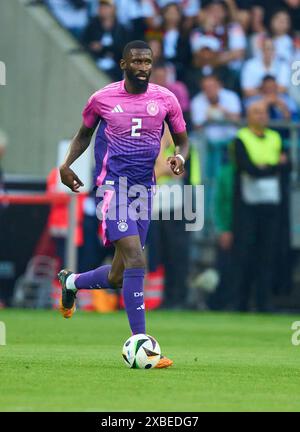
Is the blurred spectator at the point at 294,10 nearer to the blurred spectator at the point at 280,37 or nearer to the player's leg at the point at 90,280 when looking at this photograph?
the blurred spectator at the point at 280,37

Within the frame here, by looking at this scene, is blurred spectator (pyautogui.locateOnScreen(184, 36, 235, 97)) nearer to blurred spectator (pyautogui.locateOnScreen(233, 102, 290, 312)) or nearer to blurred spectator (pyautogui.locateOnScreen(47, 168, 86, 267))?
blurred spectator (pyautogui.locateOnScreen(233, 102, 290, 312))

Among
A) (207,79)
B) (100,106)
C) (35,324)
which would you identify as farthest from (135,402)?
(207,79)

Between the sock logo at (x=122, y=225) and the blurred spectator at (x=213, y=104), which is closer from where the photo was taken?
the sock logo at (x=122, y=225)

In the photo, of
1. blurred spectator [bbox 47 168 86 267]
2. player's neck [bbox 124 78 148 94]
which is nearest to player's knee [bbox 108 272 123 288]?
player's neck [bbox 124 78 148 94]

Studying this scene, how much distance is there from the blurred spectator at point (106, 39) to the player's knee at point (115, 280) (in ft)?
35.0

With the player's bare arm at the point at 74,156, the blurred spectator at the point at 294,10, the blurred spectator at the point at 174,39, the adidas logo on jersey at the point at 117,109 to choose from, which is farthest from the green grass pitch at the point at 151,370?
the blurred spectator at the point at 294,10

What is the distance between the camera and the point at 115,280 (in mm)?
10672

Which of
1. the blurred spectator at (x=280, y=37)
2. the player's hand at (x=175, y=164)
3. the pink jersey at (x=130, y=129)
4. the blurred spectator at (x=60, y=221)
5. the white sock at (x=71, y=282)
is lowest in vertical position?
the white sock at (x=71, y=282)

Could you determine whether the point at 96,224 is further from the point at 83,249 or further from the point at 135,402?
the point at 135,402

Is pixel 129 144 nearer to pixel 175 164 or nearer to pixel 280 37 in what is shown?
pixel 175 164

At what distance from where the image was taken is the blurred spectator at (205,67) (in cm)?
2091

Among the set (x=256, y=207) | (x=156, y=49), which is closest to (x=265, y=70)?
(x=156, y=49)

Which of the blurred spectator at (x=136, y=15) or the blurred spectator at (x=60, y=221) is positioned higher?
the blurred spectator at (x=136, y=15)
